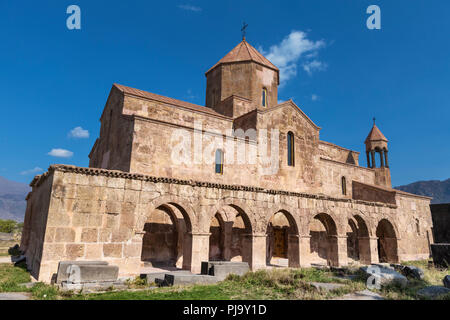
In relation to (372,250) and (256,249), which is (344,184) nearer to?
(372,250)

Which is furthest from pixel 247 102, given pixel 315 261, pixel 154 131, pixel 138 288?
pixel 138 288

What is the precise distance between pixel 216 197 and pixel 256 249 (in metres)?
2.64

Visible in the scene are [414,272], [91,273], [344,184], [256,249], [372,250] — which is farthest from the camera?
[344,184]

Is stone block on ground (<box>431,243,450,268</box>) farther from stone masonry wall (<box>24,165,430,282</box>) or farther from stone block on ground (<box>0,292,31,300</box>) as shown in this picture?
stone block on ground (<box>0,292,31,300</box>)

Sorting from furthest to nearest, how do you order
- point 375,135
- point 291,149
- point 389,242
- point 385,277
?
point 375,135 → point 389,242 → point 291,149 → point 385,277

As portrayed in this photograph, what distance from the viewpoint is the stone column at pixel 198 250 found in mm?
10000

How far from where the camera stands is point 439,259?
1161cm

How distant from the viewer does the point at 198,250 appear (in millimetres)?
10211

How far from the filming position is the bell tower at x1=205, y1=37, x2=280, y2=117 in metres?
18.5

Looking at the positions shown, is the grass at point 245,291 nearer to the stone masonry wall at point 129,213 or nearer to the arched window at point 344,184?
the stone masonry wall at point 129,213

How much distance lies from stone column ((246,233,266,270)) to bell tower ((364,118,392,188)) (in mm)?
15346

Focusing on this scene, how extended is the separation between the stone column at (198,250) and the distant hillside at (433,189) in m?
172

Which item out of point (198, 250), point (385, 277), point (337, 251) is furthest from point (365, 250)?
point (198, 250)
